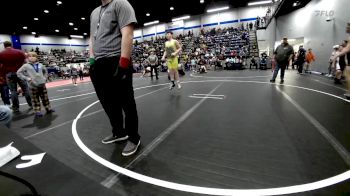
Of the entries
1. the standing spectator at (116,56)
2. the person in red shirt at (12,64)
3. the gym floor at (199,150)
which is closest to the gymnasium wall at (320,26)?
the gym floor at (199,150)

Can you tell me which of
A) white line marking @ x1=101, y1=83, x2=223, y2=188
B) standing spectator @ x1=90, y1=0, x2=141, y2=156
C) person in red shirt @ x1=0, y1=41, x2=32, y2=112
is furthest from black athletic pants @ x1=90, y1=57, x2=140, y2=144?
person in red shirt @ x1=0, y1=41, x2=32, y2=112

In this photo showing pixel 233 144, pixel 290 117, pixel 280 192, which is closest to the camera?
pixel 280 192

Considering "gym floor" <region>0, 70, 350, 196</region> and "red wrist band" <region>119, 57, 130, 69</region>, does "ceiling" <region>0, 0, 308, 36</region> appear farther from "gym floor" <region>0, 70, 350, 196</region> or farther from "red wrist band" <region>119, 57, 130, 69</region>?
"red wrist band" <region>119, 57, 130, 69</region>

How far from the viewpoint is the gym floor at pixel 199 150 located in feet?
4.91

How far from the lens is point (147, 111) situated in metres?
3.99

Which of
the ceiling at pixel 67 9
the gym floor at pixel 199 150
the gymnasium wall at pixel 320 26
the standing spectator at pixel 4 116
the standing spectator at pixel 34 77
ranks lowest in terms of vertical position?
the gym floor at pixel 199 150

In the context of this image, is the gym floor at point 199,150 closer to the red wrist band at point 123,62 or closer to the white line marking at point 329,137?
the white line marking at point 329,137

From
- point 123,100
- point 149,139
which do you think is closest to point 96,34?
point 123,100

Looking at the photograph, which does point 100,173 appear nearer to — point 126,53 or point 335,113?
point 126,53

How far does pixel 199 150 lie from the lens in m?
2.20

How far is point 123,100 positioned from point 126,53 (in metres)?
0.50

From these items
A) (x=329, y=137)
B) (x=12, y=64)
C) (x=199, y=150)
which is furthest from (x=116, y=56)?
(x=12, y=64)

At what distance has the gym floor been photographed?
1495 mm

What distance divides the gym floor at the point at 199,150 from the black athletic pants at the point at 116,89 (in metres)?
0.35
